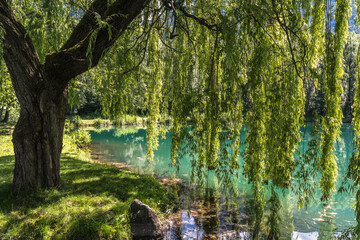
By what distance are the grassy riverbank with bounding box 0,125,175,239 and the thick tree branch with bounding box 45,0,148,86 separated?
5.87ft

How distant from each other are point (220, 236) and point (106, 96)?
297 centimetres

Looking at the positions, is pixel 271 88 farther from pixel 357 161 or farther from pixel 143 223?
pixel 143 223

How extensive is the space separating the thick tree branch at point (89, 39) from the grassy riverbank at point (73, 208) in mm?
1788

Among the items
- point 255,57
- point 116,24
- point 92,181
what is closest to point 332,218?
point 255,57

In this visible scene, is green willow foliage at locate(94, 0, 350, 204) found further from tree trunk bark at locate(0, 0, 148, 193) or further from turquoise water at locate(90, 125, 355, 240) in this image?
tree trunk bark at locate(0, 0, 148, 193)

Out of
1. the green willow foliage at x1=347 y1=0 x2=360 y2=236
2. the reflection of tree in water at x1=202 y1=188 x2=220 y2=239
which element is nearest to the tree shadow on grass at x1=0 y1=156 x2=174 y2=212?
the reflection of tree in water at x1=202 y1=188 x2=220 y2=239

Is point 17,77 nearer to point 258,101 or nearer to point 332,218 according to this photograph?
point 258,101

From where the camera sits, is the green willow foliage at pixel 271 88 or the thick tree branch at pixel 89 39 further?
the thick tree branch at pixel 89 39

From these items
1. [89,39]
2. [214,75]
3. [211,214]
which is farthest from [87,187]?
[214,75]

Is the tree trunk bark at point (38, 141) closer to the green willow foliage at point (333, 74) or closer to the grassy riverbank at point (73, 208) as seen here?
the grassy riverbank at point (73, 208)

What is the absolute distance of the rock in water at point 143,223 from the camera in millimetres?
3967

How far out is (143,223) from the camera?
4027 millimetres

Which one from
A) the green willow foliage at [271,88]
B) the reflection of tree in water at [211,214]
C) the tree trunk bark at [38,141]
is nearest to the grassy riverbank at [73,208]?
the tree trunk bark at [38,141]

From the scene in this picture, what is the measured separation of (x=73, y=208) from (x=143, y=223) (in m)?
1.07
